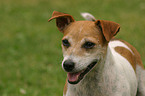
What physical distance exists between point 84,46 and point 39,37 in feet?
18.8

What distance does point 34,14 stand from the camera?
12.1m

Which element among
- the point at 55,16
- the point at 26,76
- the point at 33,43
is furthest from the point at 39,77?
the point at 55,16

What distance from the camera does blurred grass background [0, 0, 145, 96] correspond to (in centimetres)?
656

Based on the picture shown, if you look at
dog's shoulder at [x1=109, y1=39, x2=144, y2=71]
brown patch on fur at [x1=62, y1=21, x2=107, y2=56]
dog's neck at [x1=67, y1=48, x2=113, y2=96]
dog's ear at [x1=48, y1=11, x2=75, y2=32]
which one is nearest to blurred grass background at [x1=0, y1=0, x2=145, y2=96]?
dog's shoulder at [x1=109, y1=39, x2=144, y2=71]

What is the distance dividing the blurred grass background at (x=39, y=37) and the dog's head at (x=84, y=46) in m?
2.36

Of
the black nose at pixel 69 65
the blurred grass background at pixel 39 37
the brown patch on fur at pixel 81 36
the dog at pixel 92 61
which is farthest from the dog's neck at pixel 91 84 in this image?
the blurred grass background at pixel 39 37

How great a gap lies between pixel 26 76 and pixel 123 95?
3.33 m

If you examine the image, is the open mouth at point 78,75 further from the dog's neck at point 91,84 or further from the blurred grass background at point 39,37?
the blurred grass background at point 39,37

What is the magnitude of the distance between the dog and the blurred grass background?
2.02 m

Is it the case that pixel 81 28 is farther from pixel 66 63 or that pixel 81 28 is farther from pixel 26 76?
pixel 26 76

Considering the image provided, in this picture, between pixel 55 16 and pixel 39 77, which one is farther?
pixel 39 77

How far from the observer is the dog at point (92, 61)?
3.76 m

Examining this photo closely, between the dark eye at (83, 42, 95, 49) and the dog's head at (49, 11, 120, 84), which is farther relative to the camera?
the dark eye at (83, 42, 95, 49)

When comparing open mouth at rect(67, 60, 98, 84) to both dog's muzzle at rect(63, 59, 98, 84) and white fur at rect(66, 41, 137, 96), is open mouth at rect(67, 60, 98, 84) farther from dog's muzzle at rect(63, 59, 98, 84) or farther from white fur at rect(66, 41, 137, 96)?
white fur at rect(66, 41, 137, 96)
